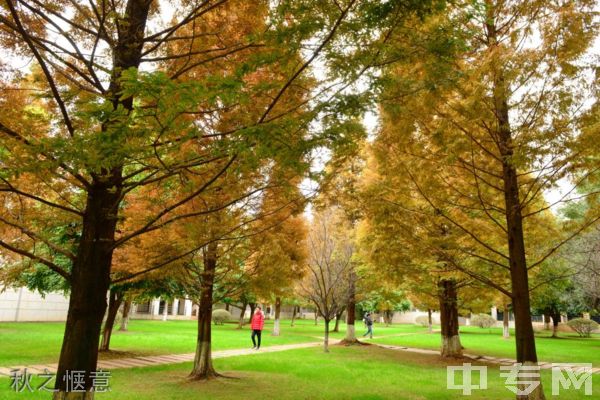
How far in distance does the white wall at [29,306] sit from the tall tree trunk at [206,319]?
21719 mm

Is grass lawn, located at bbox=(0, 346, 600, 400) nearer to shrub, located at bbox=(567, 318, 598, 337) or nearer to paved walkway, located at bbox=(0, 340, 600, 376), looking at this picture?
paved walkway, located at bbox=(0, 340, 600, 376)

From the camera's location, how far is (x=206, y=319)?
10141 mm

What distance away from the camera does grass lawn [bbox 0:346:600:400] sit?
8.16 meters

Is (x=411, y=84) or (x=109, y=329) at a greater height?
(x=411, y=84)

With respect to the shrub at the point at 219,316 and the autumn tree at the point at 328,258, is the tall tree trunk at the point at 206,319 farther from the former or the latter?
the shrub at the point at 219,316

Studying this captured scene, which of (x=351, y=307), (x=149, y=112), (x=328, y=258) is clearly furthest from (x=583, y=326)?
(x=149, y=112)

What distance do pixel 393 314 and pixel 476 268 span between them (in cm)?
4972

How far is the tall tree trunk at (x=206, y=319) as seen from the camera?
965cm

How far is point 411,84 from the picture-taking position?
13.2 feet

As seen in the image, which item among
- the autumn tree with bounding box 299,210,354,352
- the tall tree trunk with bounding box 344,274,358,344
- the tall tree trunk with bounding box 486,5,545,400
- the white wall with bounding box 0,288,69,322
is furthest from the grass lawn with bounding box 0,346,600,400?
the white wall with bounding box 0,288,69,322

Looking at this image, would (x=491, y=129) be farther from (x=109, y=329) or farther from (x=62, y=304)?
(x=62, y=304)

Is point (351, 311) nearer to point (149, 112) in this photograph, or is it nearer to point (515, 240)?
point (515, 240)


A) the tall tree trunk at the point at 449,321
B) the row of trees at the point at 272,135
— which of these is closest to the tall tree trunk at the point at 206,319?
the row of trees at the point at 272,135

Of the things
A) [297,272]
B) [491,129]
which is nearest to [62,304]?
[297,272]
